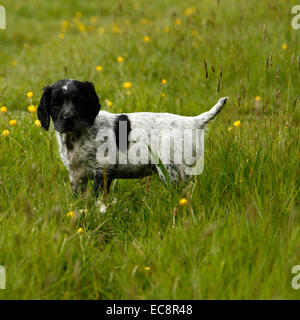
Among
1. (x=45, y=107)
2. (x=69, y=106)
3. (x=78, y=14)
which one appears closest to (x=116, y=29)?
(x=78, y=14)

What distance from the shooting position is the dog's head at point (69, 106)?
359 cm

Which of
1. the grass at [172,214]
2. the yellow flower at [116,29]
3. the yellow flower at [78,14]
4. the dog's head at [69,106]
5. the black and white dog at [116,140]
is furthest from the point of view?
the yellow flower at [78,14]

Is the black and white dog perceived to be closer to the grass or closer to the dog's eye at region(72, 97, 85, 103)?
the dog's eye at region(72, 97, 85, 103)

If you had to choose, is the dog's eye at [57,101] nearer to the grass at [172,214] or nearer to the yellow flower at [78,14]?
the grass at [172,214]

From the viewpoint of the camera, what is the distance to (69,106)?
11.9ft

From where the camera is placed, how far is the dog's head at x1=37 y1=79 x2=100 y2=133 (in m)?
3.59

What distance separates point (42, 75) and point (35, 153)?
2.62m

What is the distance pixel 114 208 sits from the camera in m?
3.46

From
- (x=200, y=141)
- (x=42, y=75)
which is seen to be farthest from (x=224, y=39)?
(x=200, y=141)

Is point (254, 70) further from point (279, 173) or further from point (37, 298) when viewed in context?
point (37, 298)

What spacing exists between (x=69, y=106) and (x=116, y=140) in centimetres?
50

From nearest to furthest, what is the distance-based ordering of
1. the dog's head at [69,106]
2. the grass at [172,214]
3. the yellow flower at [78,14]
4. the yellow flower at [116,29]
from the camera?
the grass at [172,214] → the dog's head at [69,106] → the yellow flower at [116,29] → the yellow flower at [78,14]

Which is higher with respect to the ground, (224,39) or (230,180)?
(224,39)

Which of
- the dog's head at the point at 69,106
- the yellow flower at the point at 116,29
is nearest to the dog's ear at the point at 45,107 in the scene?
the dog's head at the point at 69,106
